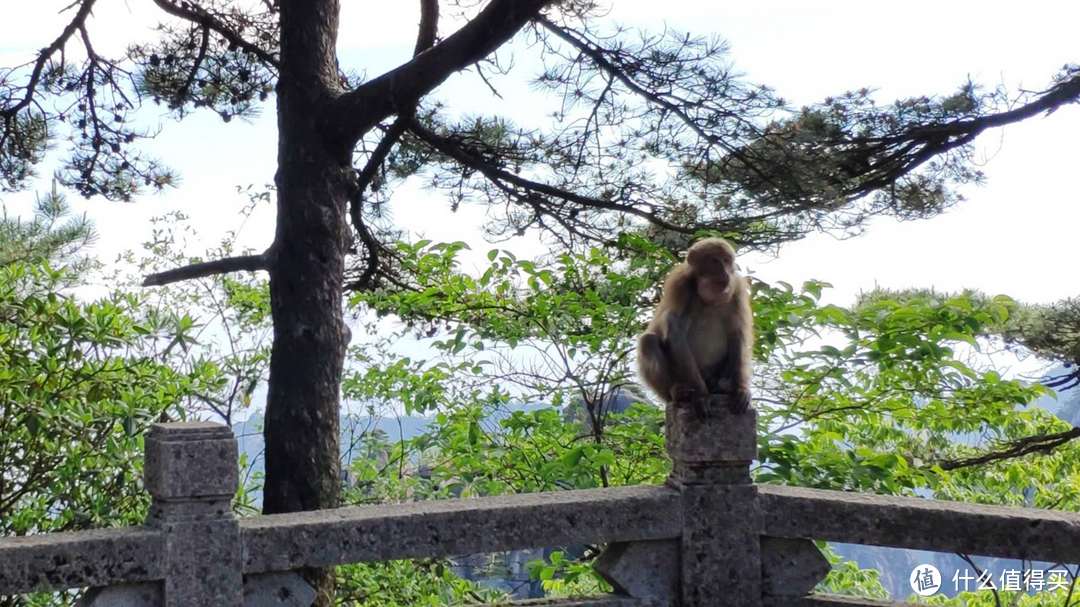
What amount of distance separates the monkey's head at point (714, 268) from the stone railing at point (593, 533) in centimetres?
85

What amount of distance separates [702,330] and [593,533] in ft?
4.61

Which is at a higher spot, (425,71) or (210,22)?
(210,22)

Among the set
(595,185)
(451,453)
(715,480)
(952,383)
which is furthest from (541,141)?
(715,480)

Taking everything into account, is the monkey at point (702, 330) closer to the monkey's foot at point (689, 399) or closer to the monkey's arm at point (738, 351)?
the monkey's arm at point (738, 351)

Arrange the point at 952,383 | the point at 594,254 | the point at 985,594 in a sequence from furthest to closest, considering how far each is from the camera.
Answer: the point at 985,594 < the point at 594,254 < the point at 952,383

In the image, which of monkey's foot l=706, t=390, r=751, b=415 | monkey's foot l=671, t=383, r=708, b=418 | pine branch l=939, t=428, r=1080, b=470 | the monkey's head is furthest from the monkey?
pine branch l=939, t=428, r=1080, b=470

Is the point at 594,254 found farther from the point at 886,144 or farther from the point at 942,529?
the point at 942,529

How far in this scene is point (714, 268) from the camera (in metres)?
5.10

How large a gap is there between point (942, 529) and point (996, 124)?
5243 millimetres

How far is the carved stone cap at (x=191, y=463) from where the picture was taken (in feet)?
Result: 11.8

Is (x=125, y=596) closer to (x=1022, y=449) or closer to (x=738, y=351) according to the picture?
(x=738, y=351)

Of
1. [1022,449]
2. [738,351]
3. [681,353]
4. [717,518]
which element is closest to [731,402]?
[717,518]

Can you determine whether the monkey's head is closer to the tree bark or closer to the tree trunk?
the tree bark

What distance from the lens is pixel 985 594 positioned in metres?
12.8
